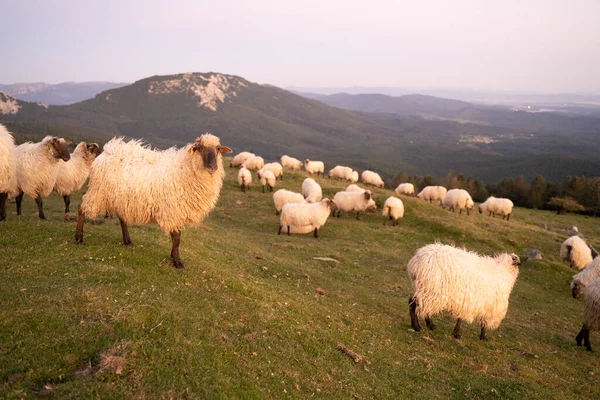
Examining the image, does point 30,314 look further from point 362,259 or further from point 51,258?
point 362,259

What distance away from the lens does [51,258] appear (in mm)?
9602

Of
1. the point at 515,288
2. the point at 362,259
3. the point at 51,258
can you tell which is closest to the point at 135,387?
the point at 51,258

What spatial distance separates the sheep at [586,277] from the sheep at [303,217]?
14.6 metres

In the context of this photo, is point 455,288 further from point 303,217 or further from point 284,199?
point 284,199

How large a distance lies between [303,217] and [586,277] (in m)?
15.8

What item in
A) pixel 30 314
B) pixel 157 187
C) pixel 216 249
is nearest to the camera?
pixel 30 314

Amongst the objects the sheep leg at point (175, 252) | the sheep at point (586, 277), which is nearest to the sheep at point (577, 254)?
the sheep at point (586, 277)

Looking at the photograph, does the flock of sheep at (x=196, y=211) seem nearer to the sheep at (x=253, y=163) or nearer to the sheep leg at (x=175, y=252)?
the sheep leg at (x=175, y=252)

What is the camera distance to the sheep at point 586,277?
709 inches

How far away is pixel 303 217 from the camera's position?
2419 cm

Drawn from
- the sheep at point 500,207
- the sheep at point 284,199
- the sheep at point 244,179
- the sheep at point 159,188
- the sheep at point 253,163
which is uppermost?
the sheep at point 159,188

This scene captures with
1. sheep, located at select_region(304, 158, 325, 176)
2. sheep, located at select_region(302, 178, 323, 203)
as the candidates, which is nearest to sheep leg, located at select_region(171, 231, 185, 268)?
sheep, located at select_region(302, 178, 323, 203)

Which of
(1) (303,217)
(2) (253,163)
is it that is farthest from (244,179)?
(2) (253,163)

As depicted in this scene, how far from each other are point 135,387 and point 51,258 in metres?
5.99
